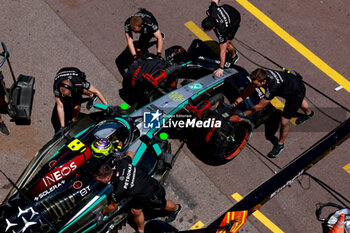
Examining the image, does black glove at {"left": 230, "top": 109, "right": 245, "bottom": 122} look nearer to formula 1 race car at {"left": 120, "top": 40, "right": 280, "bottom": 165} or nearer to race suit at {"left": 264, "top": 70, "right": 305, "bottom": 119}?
formula 1 race car at {"left": 120, "top": 40, "right": 280, "bottom": 165}

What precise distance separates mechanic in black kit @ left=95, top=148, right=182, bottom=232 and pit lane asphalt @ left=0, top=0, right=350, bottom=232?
933 mm

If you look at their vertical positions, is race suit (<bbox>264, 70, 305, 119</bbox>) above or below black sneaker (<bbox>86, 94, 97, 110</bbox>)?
below

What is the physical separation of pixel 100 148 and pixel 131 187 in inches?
33.5

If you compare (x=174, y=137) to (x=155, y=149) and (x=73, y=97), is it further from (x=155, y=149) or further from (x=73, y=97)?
(x=73, y=97)

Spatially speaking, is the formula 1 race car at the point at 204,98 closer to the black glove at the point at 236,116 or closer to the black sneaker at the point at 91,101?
the black glove at the point at 236,116

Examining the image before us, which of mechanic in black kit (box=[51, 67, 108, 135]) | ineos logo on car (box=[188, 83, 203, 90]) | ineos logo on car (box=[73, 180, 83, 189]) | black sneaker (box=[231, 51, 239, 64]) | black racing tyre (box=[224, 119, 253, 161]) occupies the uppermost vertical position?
mechanic in black kit (box=[51, 67, 108, 135])

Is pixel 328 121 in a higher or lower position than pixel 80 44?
lower

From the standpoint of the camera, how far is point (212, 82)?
8320 millimetres

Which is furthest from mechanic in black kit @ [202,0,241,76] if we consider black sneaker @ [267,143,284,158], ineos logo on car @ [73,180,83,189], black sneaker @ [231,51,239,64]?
ineos logo on car @ [73,180,83,189]

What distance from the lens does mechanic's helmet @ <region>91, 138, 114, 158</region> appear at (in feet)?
22.4

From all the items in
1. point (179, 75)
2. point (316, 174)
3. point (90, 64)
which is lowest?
point (316, 174)

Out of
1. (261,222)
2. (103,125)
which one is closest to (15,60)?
(103,125)

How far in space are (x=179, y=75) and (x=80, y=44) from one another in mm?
2333

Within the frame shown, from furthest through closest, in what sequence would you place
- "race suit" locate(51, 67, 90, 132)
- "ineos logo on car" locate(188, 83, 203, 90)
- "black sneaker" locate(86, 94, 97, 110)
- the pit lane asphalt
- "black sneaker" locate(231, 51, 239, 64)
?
"black sneaker" locate(231, 51, 239, 64), "black sneaker" locate(86, 94, 97, 110), "ineos logo on car" locate(188, 83, 203, 90), the pit lane asphalt, "race suit" locate(51, 67, 90, 132)
